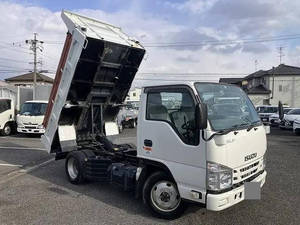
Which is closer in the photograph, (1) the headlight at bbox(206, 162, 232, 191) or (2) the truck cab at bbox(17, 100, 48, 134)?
(1) the headlight at bbox(206, 162, 232, 191)

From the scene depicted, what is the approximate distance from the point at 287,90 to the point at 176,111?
168 feet

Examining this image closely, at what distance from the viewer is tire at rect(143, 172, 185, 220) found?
477cm

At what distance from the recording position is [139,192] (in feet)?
17.1

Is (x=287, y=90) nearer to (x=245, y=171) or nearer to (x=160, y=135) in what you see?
(x=245, y=171)

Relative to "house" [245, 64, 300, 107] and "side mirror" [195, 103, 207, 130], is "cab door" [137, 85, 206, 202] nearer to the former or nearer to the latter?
"side mirror" [195, 103, 207, 130]

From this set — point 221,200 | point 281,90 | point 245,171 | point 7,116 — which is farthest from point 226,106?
point 281,90

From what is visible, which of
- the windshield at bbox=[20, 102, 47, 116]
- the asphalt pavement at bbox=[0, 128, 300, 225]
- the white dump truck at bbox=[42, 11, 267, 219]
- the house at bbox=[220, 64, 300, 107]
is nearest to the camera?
the white dump truck at bbox=[42, 11, 267, 219]

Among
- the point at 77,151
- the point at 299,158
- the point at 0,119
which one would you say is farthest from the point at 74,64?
the point at 0,119

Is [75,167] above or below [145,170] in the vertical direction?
below

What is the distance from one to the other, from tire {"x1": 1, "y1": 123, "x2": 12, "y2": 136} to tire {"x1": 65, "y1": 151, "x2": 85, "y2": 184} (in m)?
10.9

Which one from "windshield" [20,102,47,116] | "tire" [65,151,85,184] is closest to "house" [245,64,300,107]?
"windshield" [20,102,47,116]

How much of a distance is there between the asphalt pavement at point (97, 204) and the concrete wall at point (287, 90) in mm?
46017

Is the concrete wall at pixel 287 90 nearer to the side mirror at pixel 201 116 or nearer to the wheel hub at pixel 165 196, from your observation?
the wheel hub at pixel 165 196

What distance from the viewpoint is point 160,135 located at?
4824mm
